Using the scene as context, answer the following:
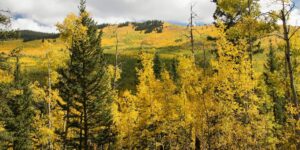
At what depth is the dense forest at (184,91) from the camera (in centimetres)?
1955

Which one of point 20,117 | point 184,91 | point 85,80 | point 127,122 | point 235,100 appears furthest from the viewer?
point 20,117

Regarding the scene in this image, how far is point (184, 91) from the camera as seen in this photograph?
3019cm

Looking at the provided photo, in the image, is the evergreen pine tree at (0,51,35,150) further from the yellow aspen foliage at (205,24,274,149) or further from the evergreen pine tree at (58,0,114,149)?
the yellow aspen foliage at (205,24,274,149)

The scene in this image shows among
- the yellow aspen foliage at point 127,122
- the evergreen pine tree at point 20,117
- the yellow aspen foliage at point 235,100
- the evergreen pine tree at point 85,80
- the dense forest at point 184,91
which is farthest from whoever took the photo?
the evergreen pine tree at point 20,117

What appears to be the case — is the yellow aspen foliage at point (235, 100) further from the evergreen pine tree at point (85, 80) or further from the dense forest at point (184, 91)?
the evergreen pine tree at point (85, 80)

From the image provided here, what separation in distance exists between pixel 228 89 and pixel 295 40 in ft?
26.2

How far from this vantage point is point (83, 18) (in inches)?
1292

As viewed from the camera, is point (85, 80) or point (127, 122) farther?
point (127, 122)

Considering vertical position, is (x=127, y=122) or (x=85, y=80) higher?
(x=85, y=80)

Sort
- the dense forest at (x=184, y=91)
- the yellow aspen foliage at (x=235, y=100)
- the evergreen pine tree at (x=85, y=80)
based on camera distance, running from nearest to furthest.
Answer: the dense forest at (x=184, y=91) < the yellow aspen foliage at (x=235, y=100) < the evergreen pine tree at (x=85, y=80)

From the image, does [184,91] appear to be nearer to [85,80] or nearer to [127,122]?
[85,80]

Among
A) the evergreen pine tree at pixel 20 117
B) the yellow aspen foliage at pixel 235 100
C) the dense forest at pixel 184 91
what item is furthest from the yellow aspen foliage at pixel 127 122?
the yellow aspen foliage at pixel 235 100

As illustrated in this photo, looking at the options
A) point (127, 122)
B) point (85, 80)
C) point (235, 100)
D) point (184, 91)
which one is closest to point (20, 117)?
point (127, 122)

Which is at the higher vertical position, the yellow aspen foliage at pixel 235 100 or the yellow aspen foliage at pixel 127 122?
the yellow aspen foliage at pixel 235 100
